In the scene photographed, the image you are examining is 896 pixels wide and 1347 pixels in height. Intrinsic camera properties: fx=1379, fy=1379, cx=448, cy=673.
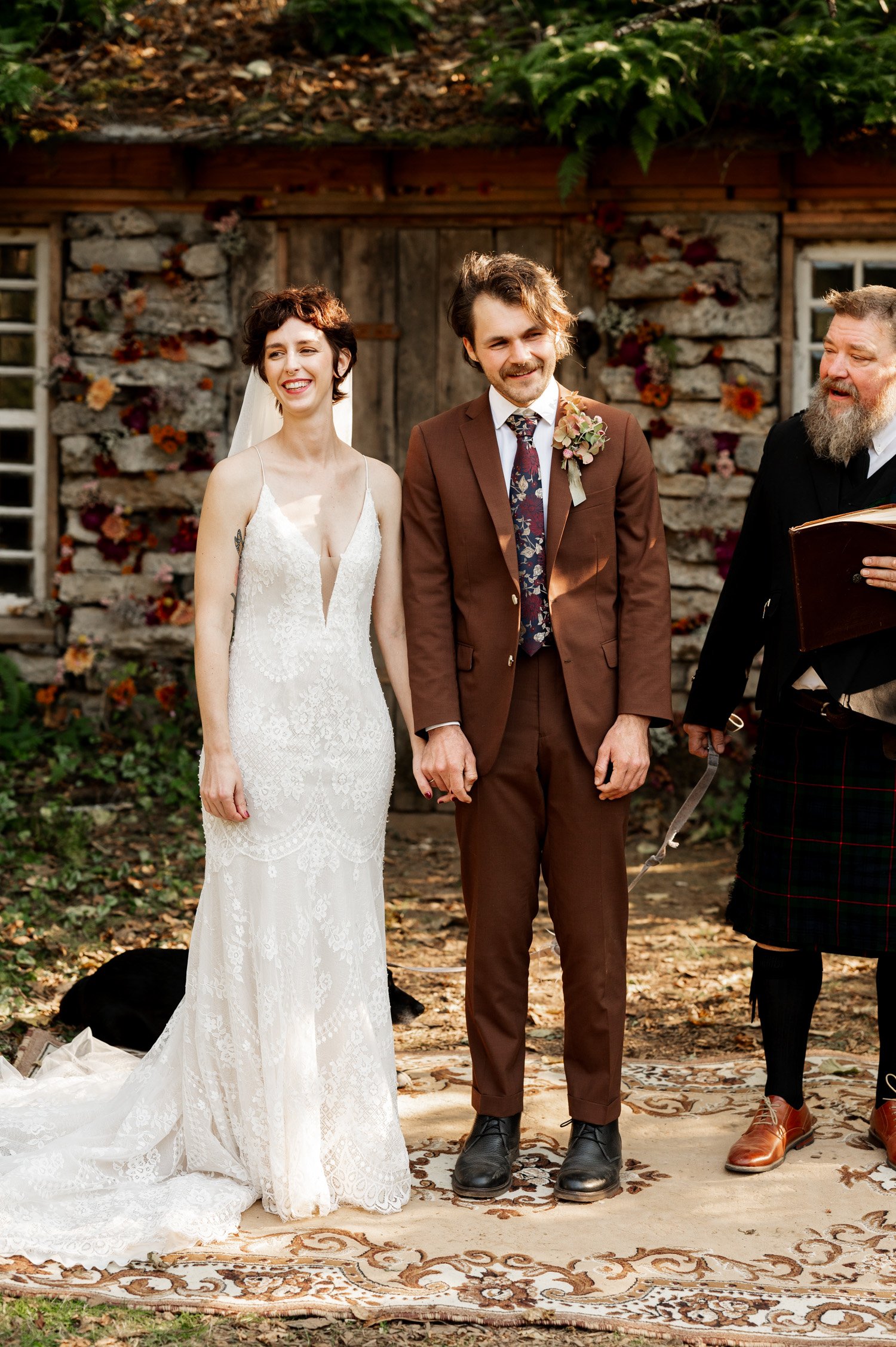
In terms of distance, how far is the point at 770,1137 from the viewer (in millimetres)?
3566

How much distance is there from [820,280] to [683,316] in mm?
746

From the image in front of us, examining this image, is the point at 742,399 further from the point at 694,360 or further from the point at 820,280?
the point at 820,280

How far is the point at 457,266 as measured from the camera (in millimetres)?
7055

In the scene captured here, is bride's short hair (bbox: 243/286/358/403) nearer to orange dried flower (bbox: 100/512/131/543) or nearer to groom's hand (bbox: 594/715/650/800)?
groom's hand (bbox: 594/715/650/800)

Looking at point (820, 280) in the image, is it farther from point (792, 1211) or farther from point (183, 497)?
point (792, 1211)

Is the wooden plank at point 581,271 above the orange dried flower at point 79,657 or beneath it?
above

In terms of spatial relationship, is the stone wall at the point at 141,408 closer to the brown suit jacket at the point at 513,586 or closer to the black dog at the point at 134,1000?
the black dog at the point at 134,1000

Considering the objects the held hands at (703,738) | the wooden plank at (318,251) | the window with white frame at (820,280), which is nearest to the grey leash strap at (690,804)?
the held hands at (703,738)

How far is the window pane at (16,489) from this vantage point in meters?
7.60

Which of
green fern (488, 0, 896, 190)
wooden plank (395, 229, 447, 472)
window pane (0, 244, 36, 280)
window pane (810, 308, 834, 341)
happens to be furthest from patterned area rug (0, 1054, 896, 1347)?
window pane (0, 244, 36, 280)

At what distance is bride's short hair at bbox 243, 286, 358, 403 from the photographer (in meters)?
3.35

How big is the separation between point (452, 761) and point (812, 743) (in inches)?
36.3

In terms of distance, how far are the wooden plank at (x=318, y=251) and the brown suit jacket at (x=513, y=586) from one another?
13.5 feet

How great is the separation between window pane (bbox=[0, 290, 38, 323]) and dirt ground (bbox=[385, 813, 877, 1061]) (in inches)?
137
